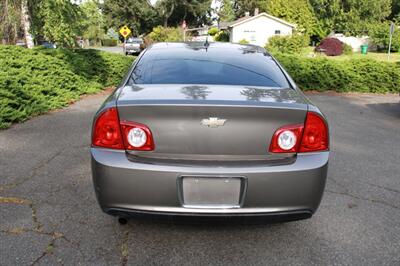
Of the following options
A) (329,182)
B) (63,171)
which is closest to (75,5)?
(63,171)

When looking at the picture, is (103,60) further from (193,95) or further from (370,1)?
(370,1)

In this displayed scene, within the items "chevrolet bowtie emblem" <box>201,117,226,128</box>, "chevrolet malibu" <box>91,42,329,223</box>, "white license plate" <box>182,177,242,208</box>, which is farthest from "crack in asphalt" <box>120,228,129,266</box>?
"chevrolet bowtie emblem" <box>201,117,226,128</box>

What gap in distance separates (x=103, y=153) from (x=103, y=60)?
10.3 m

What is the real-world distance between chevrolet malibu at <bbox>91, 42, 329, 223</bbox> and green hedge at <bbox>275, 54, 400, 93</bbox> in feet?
37.6

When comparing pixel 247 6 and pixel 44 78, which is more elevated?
pixel 247 6

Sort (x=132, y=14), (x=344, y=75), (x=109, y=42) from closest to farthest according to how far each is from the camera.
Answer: (x=344, y=75) → (x=132, y=14) → (x=109, y=42)

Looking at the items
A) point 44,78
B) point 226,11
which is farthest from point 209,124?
point 226,11

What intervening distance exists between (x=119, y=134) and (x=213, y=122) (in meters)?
0.64

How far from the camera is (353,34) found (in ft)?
168

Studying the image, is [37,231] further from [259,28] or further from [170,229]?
[259,28]

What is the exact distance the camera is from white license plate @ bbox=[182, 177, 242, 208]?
8.45 ft

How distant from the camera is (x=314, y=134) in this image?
2.74 m

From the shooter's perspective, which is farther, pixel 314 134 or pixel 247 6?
pixel 247 6

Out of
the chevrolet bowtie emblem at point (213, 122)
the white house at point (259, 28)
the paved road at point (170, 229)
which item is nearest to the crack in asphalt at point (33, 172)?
the paved road at point (170, 229)
